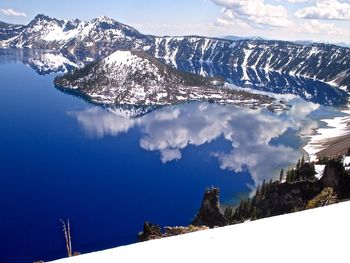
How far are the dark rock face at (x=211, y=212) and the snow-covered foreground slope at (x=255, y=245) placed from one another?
248 feet

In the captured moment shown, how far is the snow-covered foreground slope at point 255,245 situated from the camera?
1180 centimetres

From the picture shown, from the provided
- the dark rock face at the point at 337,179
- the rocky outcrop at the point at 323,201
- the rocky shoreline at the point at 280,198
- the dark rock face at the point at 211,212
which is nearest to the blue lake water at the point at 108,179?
the rocky shoreline at the point at 280,198

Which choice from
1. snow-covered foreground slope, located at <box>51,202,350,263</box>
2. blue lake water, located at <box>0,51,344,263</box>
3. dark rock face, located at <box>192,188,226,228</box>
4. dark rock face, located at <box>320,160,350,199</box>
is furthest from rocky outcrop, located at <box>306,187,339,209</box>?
blue lake water, located at <box>0,51,344,263</box>

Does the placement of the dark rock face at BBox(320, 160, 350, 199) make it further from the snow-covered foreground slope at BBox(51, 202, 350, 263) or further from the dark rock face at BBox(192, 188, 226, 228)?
the snow-covered foreground slope at BBox(51, 202, 350, 263)

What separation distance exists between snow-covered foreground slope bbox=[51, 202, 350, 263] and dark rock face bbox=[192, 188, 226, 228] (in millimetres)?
75723

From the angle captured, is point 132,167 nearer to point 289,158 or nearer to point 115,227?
point 115,227

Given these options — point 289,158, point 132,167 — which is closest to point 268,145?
point 289,158

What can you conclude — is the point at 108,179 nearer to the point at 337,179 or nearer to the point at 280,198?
the point at 280,198

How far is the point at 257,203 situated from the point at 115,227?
37.6 meters

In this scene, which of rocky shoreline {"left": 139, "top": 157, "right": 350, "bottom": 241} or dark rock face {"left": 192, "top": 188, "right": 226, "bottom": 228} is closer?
rocky shoreline {"left": 139, "top": 157, "right": 350, "bottom": 241}

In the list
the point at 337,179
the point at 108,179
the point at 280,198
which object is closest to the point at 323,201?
the point at 337,179

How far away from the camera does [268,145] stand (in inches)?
7328

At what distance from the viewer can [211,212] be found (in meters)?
89.6

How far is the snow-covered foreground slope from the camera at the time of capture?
11.8m
